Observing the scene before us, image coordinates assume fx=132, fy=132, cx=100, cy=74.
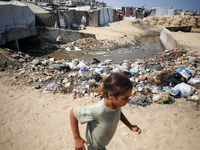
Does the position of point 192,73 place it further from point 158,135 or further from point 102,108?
point 102,108

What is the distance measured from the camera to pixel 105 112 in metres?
1.03

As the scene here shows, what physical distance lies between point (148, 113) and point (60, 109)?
209 centimetres

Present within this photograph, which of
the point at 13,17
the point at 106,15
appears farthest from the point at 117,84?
Answer: the point at 106,15

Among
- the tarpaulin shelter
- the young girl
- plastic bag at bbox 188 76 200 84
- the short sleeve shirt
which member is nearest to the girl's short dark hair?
the young girl

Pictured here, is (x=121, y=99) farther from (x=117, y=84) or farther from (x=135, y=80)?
(x=135, y=80)

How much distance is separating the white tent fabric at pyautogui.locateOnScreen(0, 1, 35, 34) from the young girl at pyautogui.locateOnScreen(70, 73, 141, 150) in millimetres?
8430

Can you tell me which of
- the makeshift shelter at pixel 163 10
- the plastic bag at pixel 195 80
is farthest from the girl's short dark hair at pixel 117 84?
the makeshift shelter at pixel 163 10

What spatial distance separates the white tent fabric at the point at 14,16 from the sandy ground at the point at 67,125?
5839 mm

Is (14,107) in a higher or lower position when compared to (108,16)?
lower

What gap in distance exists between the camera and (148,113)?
9.84 feet

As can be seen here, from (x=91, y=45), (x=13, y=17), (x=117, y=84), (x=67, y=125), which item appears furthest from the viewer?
(x=91, y=45)

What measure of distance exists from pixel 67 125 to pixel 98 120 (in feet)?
6.41

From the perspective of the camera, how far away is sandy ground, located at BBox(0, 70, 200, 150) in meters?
2.29

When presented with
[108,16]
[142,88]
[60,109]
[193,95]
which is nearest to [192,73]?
[193,95]
